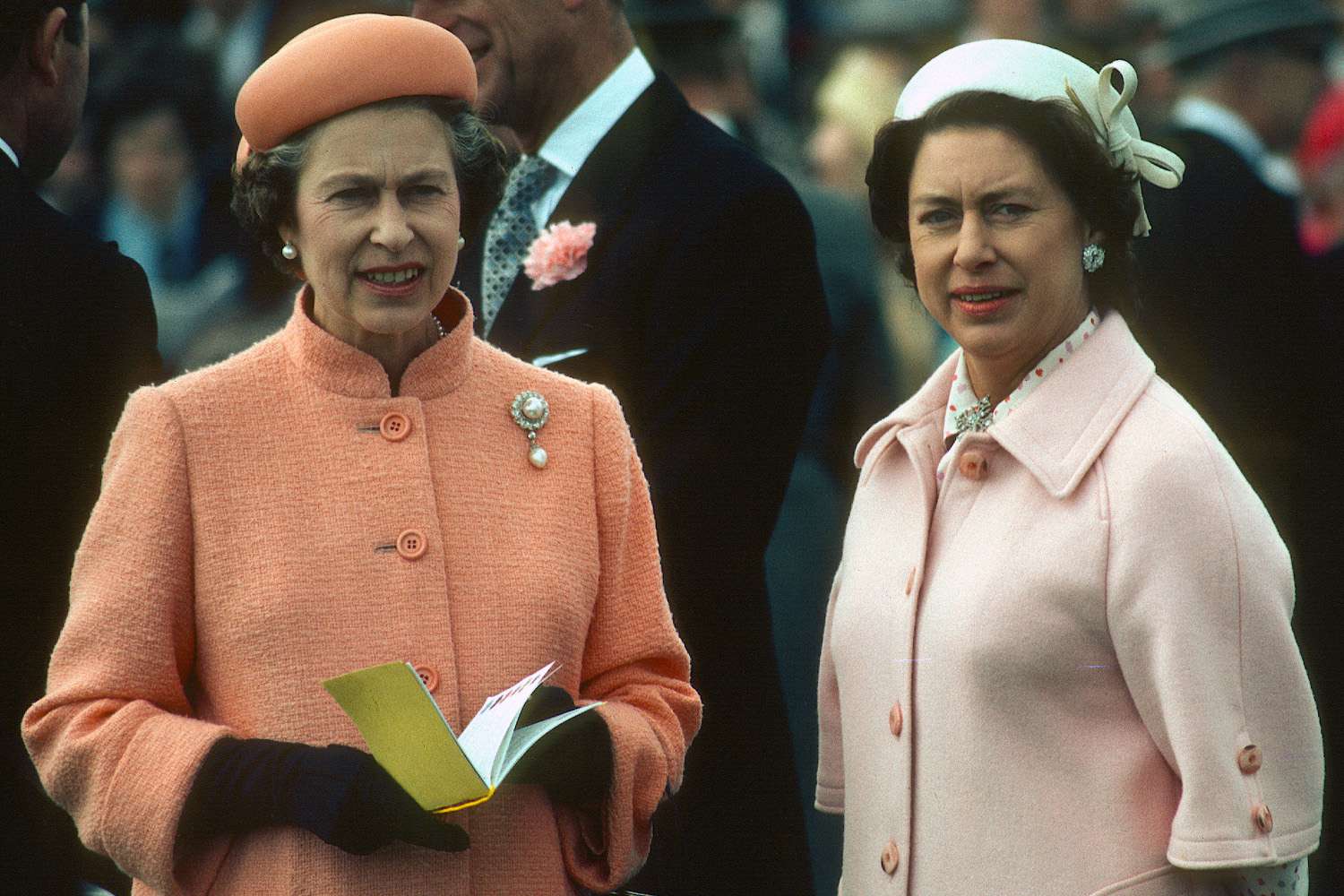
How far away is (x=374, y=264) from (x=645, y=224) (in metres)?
0.98

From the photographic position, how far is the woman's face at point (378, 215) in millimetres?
3033

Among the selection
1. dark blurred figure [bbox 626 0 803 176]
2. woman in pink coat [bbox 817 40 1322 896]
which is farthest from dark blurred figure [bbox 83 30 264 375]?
woman in pink coat [bbox 817 40 1322 896]

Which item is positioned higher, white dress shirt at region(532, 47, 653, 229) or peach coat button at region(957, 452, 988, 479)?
white dress shirt at region(532, 47, 653, 229)

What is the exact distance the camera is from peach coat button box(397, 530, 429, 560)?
9.92ft

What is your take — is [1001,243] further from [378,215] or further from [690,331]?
[378,215]

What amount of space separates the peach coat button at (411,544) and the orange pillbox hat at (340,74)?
0.62 m

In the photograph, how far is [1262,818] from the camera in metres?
3.00

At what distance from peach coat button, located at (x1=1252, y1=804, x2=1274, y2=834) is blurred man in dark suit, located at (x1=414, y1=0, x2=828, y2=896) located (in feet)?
3.70

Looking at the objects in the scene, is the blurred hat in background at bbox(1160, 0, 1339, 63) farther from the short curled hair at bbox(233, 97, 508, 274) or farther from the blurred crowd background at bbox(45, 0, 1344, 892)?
the short curled hair at bbox(233, 97, 508, 274)

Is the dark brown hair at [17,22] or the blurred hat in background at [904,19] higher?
the blurred hat in background at [904,19]

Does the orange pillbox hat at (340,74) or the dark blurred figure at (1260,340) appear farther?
the dark blurred figure at (1260,340)

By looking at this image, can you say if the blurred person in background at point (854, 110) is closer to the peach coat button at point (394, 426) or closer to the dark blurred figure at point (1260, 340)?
the dark blurred figure at point (1260, 340)

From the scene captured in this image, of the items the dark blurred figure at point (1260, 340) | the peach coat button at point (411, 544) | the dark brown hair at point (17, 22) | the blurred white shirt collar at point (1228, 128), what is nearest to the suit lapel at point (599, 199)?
the peach coat button at point (411, 544)

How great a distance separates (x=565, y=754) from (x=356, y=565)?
0.41m
